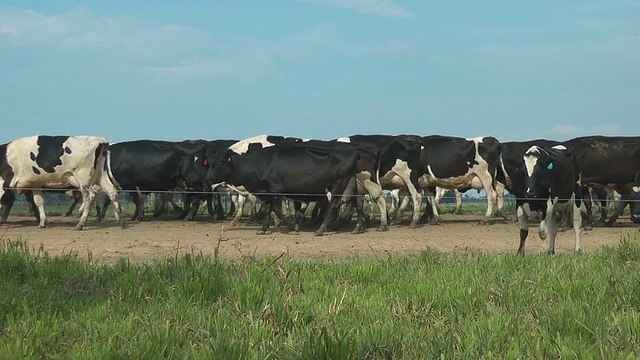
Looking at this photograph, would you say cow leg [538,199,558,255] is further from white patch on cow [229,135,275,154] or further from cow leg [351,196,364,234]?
white patch on cow [229,135,275,154]

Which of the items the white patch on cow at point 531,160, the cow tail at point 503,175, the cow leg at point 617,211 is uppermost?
the white patch on cow at point 531,160

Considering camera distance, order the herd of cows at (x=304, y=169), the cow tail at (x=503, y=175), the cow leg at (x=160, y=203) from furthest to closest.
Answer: the cow leg at (x=160, y=203), the cow tail at (x=503, y=175), the herd of cows at (x=304, y=169)

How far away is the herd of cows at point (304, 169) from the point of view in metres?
18.7

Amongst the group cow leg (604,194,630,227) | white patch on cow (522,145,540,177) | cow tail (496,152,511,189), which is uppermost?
white patch on cow (522,145,540,177)

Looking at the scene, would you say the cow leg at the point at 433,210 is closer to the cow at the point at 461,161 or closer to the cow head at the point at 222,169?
the cow at the point at 461,161

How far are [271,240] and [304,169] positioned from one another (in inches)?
116

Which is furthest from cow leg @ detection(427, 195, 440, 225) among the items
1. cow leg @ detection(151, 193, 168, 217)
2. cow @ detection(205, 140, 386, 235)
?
cow leg @ detection(151, 193, 168, 217)

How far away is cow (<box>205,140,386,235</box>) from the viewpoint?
730 inches

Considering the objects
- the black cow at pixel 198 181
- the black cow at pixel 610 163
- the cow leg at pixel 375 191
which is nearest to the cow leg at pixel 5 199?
the black cow at pixel 198 181

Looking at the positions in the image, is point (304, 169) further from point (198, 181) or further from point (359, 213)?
point (198, 181)

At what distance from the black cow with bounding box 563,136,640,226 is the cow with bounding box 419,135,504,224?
2501mm

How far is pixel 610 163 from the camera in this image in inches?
836

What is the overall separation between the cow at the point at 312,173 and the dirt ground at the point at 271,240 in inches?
35.0

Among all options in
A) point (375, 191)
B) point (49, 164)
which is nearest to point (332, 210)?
point (375, 191)
